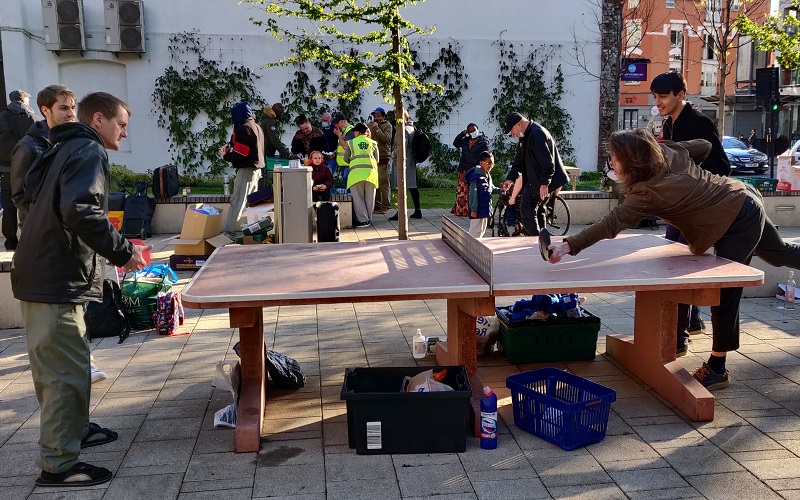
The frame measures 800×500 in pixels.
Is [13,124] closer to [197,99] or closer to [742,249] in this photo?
[742,249]

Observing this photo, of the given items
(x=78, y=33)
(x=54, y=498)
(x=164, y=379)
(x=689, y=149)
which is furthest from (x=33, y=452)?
(x=78, y=33)

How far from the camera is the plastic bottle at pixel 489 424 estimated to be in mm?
4223

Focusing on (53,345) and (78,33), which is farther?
(78,33)

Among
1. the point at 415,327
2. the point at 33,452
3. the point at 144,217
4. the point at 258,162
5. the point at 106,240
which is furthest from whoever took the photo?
the point at 144,217

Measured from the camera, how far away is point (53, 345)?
12.3 feet

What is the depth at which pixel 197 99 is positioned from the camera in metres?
19.4

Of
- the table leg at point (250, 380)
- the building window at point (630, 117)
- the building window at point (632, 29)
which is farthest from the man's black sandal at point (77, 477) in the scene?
the building window at point (630, 117)

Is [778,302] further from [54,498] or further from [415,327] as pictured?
[54,498]

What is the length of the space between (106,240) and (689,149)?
381 centimetres

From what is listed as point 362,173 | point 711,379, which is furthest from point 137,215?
point 711,379

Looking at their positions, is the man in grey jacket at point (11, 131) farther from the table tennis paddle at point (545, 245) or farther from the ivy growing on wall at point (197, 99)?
the ivy growing on wall at point (197, 99)

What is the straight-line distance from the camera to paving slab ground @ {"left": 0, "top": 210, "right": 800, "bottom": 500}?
3.78 m

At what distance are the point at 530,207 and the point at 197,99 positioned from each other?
12.7m

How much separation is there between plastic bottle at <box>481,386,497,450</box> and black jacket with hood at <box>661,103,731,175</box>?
8.86 feet
